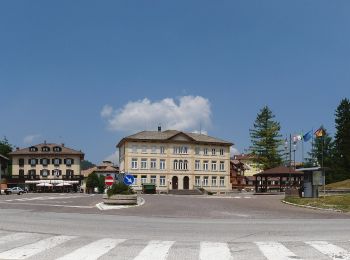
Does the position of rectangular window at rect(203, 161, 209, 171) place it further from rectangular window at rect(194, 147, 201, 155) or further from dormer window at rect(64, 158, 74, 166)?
dormer window at rect(64, 158, 74, 166)

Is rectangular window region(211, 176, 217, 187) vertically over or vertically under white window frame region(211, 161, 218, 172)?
under

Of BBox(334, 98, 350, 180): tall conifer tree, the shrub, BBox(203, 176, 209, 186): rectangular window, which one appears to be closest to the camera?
the shrub

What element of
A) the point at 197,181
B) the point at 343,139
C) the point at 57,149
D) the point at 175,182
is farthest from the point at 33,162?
the point at 343,139

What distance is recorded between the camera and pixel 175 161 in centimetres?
10431

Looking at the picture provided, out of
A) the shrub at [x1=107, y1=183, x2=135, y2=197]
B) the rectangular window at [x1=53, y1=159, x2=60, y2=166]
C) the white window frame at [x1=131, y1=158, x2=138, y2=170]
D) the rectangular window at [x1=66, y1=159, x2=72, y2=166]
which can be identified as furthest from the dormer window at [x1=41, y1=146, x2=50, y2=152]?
the shrub at [x1=107, y1=183, x2=135, y2=197]

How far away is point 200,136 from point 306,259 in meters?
99.7

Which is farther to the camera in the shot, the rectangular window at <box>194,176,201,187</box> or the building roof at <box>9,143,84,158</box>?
the building roof at <box>9,143,84,158</box>

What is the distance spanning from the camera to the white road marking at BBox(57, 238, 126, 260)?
34.4ft

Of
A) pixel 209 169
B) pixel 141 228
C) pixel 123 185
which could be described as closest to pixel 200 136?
pixel 209 169

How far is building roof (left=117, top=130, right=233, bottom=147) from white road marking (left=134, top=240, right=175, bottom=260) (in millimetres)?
89202

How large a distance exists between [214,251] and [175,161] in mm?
92899

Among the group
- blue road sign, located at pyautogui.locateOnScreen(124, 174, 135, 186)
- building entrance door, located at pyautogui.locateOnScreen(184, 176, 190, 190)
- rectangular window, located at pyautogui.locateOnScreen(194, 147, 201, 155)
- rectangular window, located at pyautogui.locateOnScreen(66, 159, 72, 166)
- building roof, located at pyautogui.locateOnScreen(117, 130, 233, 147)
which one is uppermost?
building roof, located at pyautogui.locateOnScreen(117, 130, 233, 147)

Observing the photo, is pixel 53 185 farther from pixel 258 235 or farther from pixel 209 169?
pixel 258 235

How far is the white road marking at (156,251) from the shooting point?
1063 centimetres
